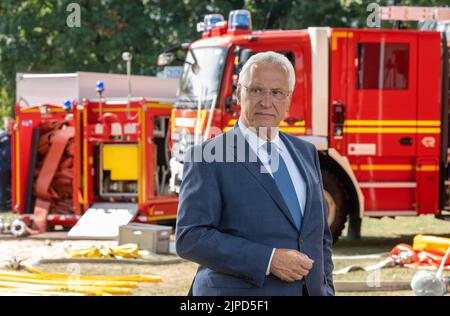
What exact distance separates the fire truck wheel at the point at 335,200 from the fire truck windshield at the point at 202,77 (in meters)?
1.73

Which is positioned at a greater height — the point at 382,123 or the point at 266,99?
the point at 266,99

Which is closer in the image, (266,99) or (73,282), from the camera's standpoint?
(266,99)

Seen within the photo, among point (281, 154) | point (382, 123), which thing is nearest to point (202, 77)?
point (382, 123)

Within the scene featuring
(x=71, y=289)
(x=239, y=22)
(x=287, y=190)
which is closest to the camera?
(x=287, y=190)

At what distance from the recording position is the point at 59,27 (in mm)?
23984

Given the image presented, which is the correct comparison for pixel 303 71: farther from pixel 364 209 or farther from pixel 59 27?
pixel 59 27

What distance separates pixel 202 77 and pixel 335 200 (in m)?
2.25

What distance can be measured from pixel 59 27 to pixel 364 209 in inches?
571

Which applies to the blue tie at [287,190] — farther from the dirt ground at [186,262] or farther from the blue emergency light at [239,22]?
the blue emergency light at [239,22]

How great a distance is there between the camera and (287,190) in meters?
3.26

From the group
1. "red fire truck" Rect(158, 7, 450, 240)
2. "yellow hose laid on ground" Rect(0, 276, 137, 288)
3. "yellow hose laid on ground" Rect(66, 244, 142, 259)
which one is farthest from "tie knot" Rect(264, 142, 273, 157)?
"red fire truck" Rect(158, 7, 450, 240)

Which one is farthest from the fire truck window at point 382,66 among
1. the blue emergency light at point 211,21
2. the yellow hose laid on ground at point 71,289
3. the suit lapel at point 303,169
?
the suit lapel at point 303,169

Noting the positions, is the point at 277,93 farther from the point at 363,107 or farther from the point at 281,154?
the point at 363,107
